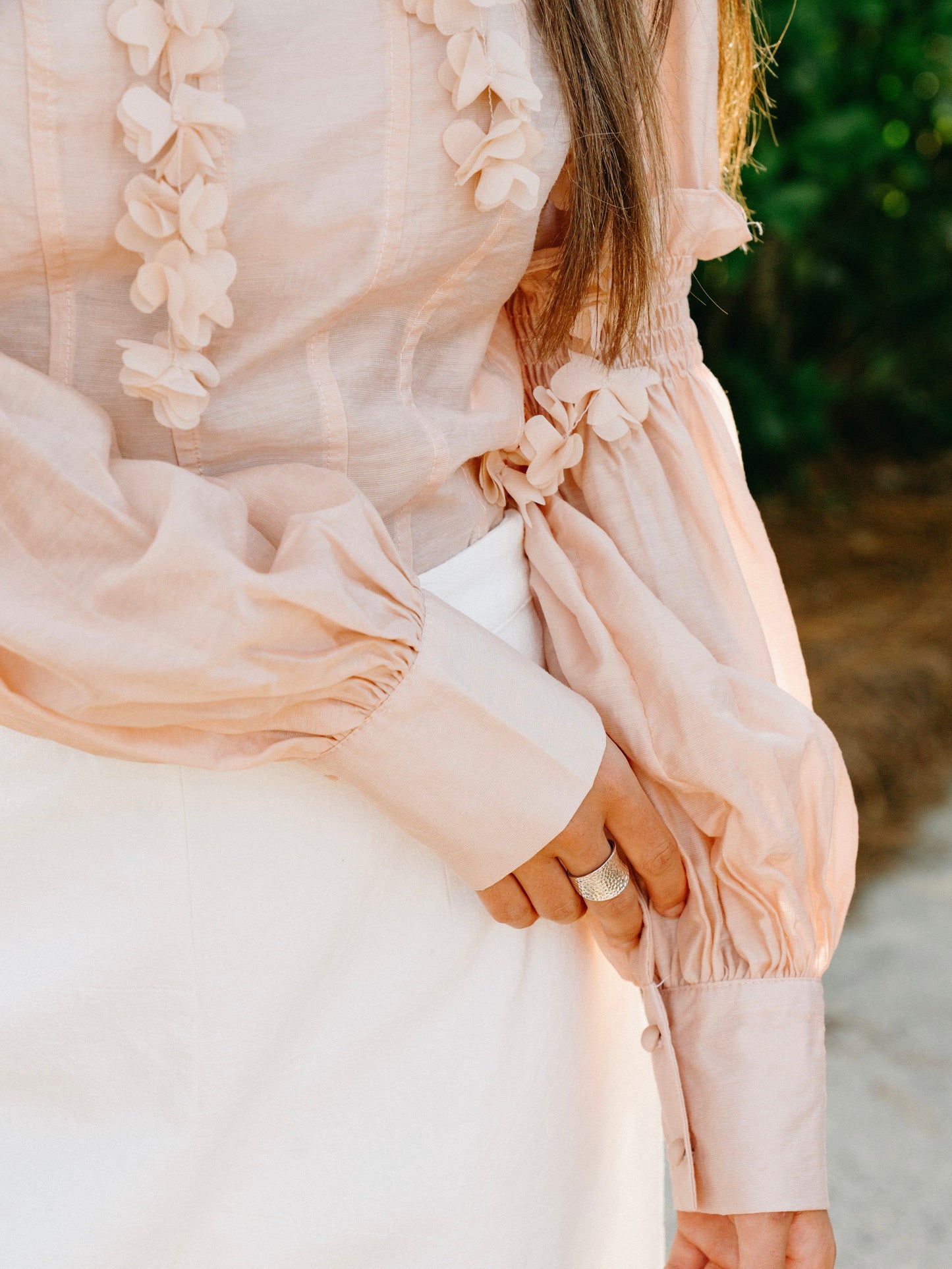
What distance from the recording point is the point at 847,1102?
2.21 metres

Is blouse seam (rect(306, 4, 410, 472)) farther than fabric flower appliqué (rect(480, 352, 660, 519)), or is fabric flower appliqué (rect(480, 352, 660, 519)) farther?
fabric flower appliqué (rect(480, 352, 660, 519))

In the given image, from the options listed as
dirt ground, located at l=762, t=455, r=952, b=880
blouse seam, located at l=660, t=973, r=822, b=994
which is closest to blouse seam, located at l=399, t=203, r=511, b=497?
blouse seam, located at l=660, t=973, r=822, b=994

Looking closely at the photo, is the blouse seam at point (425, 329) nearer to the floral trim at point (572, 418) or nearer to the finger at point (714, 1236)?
the floral trim at point (572, 418)

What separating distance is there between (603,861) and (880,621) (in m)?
2.79

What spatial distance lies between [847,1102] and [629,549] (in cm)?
167

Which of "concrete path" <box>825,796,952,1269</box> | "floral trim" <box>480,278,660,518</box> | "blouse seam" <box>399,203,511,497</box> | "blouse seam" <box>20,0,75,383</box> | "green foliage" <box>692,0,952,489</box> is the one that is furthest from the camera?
"green foliage" <box>692,0,952,489</box>

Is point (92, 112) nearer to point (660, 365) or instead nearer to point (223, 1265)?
point (660, 365)

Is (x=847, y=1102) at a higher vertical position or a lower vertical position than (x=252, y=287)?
lower

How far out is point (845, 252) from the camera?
13.3ft

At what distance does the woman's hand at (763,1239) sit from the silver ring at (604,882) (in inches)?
8.3

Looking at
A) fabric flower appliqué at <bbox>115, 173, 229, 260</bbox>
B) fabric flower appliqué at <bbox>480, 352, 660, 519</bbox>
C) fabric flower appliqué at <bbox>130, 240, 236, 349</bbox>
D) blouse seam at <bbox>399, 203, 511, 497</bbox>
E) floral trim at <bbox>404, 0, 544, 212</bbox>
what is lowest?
fabric flower appliqué at <bbox>480, 352, 660, 519</bbox>

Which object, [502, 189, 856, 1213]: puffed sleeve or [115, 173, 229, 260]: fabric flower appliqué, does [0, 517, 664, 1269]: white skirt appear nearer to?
[502, 189, 856, 1213]: puffed sleeve

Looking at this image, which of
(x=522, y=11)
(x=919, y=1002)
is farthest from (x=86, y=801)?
(x=919, y=1002)

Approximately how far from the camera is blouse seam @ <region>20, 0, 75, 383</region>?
597mm
